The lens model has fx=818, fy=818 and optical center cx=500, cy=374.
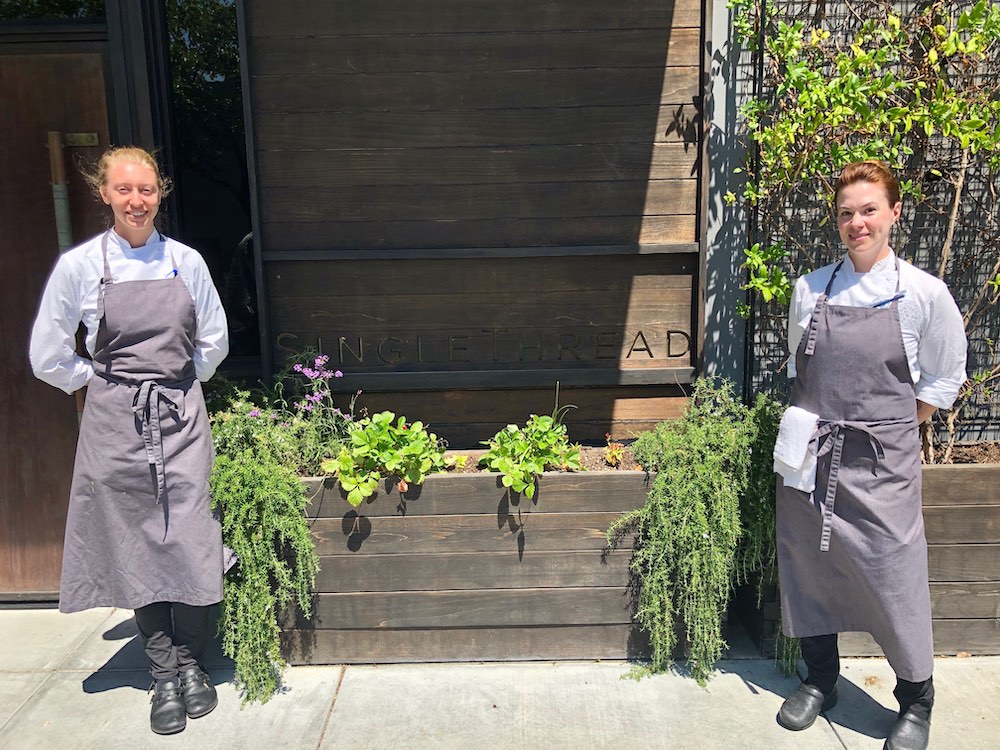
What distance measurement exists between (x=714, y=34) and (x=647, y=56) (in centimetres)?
33

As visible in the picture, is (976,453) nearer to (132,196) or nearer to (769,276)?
(769,276)

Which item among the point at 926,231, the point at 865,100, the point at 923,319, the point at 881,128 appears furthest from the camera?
the point at 926,231

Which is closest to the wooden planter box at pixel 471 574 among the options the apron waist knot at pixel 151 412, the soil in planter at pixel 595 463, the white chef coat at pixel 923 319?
the soil in planter at pixel 595 463

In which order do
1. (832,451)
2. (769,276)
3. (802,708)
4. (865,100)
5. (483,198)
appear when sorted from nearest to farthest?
(832,451), (802,708), (865,100), (769,276), (483,198)

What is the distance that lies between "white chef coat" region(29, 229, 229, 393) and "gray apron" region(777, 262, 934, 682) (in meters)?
2.12

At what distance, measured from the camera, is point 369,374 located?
12.6 ft

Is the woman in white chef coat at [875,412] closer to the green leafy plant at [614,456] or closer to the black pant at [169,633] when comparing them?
the green leafy plant at [614,456]

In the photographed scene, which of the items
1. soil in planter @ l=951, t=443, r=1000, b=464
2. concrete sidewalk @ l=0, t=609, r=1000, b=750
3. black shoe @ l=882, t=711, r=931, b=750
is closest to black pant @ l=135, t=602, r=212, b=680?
concrete sidewalk @ l=0, t=609, r=1000, b=750

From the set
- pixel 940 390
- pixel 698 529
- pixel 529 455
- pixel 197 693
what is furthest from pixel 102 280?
pixel 940 390

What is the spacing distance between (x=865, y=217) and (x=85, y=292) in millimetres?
2528

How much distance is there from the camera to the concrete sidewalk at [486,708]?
2777 millimetres

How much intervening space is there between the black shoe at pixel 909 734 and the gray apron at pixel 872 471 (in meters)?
0.18

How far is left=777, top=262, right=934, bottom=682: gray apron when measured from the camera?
256 centimetres

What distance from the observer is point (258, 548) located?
2.96m
